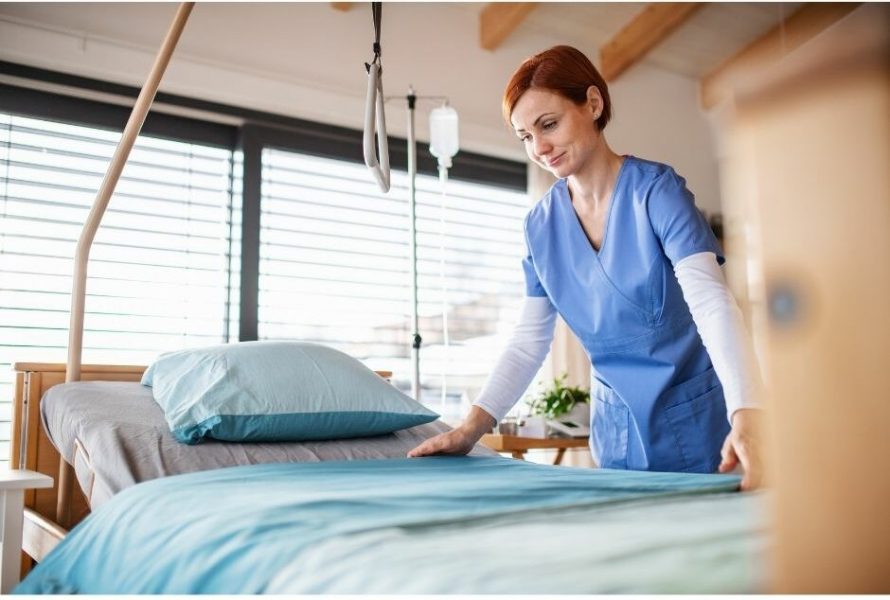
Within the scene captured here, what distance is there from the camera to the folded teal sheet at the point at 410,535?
21.9 inches

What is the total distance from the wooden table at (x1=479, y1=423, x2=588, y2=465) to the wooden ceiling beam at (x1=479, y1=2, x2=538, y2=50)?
1805 mm

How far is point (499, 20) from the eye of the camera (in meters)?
3.63

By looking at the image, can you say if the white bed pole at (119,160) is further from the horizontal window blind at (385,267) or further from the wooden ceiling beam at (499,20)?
the wooden ceiling beam at (499,20)

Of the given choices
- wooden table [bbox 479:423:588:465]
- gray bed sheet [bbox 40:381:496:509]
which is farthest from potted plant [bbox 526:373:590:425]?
gray bed sheet [bbox 40:381:496:509]

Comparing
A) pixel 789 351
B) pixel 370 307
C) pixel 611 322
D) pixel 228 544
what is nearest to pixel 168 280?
pixel 370 307

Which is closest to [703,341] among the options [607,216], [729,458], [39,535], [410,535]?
[729,458]

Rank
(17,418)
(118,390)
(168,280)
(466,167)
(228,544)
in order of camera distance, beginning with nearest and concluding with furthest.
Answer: (228,544) → (118,390) → (17,418) → (168,280) → (466,167)

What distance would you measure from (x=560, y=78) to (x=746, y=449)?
0.76 metres

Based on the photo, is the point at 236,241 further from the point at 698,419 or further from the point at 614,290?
the point at 698,419

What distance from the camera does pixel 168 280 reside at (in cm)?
296

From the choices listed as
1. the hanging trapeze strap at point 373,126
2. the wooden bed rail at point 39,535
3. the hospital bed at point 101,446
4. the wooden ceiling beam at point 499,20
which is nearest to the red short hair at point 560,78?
the hanging trapeze strap at point 373,126

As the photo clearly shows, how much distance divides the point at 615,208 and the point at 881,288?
1.23m

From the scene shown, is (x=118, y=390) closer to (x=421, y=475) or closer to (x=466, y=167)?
(x=421, y=475)

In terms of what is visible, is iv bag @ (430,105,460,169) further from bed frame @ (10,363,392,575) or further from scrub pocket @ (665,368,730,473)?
scrub pocket @ (665,368,730,473)
